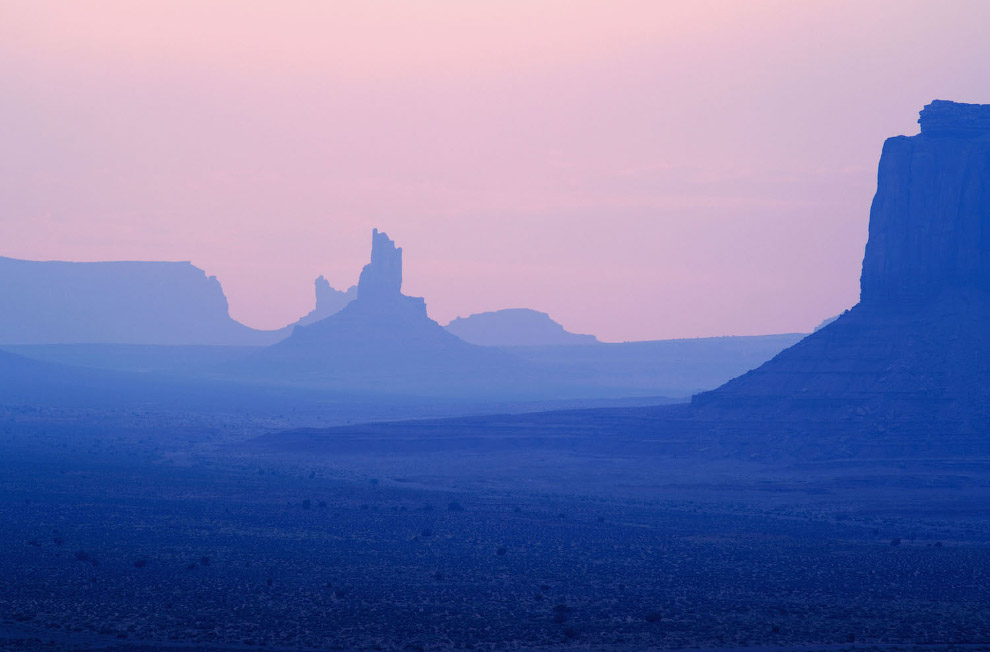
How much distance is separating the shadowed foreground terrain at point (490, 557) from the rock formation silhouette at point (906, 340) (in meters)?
5.15

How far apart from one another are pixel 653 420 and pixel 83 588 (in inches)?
2614

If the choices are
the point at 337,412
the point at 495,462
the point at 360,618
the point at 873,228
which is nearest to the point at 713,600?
the point at 360,618

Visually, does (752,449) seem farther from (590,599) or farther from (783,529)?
(590,599)

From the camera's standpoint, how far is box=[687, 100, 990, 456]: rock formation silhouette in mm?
86312

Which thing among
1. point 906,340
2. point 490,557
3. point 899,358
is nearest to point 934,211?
point 906,340

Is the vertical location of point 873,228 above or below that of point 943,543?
above

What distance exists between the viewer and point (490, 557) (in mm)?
49938

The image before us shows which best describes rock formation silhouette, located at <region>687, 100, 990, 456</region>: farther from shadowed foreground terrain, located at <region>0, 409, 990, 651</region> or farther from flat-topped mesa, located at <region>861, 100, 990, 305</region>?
shadowed foreground terrain, located at <region>0, 409, 990, 651</region>

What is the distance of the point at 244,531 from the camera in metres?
55.7

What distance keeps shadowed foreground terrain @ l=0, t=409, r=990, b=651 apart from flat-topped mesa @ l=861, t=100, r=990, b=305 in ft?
60.5

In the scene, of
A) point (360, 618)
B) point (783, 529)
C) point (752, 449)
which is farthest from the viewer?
point (752, 449)

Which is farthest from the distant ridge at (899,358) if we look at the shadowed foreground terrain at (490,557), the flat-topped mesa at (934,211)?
the shadowed foreground terrain at (490,557)

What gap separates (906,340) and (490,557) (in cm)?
5036

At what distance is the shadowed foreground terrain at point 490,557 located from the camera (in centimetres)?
3688
